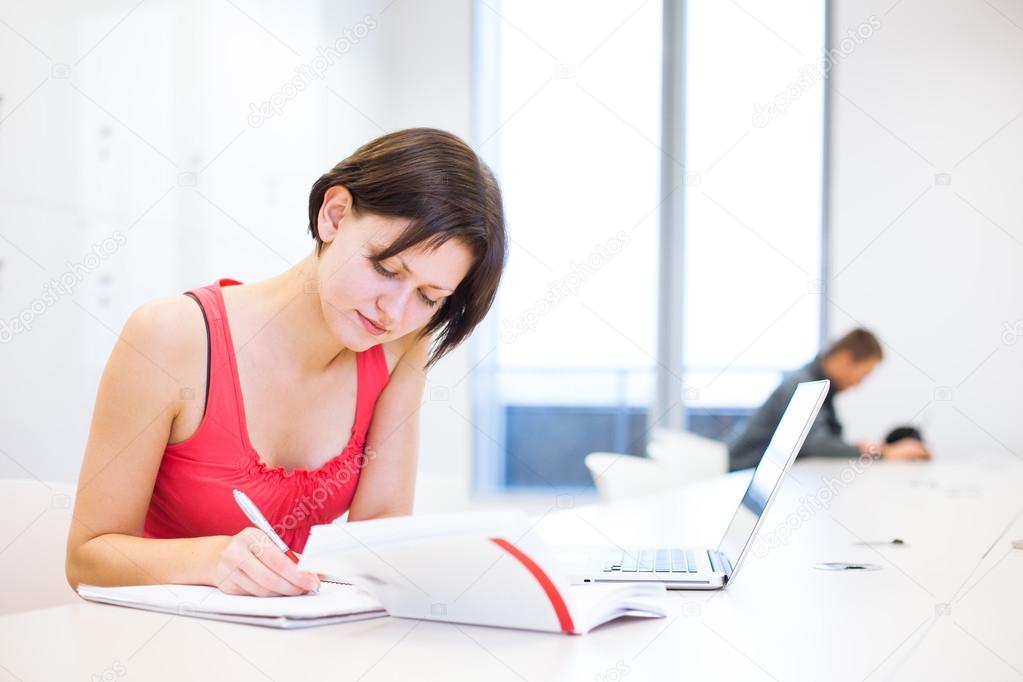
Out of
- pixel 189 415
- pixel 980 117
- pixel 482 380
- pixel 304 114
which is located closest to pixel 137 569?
pixel 189 415

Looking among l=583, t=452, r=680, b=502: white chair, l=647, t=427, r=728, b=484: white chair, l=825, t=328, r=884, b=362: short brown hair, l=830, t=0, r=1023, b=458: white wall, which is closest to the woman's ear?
l=583, t=452, r=680, b=502: white chair

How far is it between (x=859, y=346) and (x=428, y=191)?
3034 mm

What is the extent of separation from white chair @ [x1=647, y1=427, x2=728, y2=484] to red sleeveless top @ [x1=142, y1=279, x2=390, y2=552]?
1.59 m

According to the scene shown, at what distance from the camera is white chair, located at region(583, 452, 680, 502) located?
7.17 ft

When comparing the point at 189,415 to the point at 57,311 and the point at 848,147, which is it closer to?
the point at 57,311

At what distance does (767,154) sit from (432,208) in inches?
145

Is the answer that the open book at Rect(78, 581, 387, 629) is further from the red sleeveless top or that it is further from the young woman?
the red sleeveless top

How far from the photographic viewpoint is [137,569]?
100 cm

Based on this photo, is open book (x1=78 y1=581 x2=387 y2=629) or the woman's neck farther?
the woman's neck

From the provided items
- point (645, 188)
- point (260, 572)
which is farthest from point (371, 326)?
point (645, 188)

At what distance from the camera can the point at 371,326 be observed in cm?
120

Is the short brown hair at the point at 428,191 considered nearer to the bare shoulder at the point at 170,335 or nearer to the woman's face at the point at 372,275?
the woman's face at the point at 372,275

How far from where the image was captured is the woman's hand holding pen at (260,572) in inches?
33.7

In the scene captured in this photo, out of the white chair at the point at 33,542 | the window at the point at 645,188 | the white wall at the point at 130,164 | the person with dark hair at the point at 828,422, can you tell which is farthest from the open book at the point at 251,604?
the window at the point at 645,188
